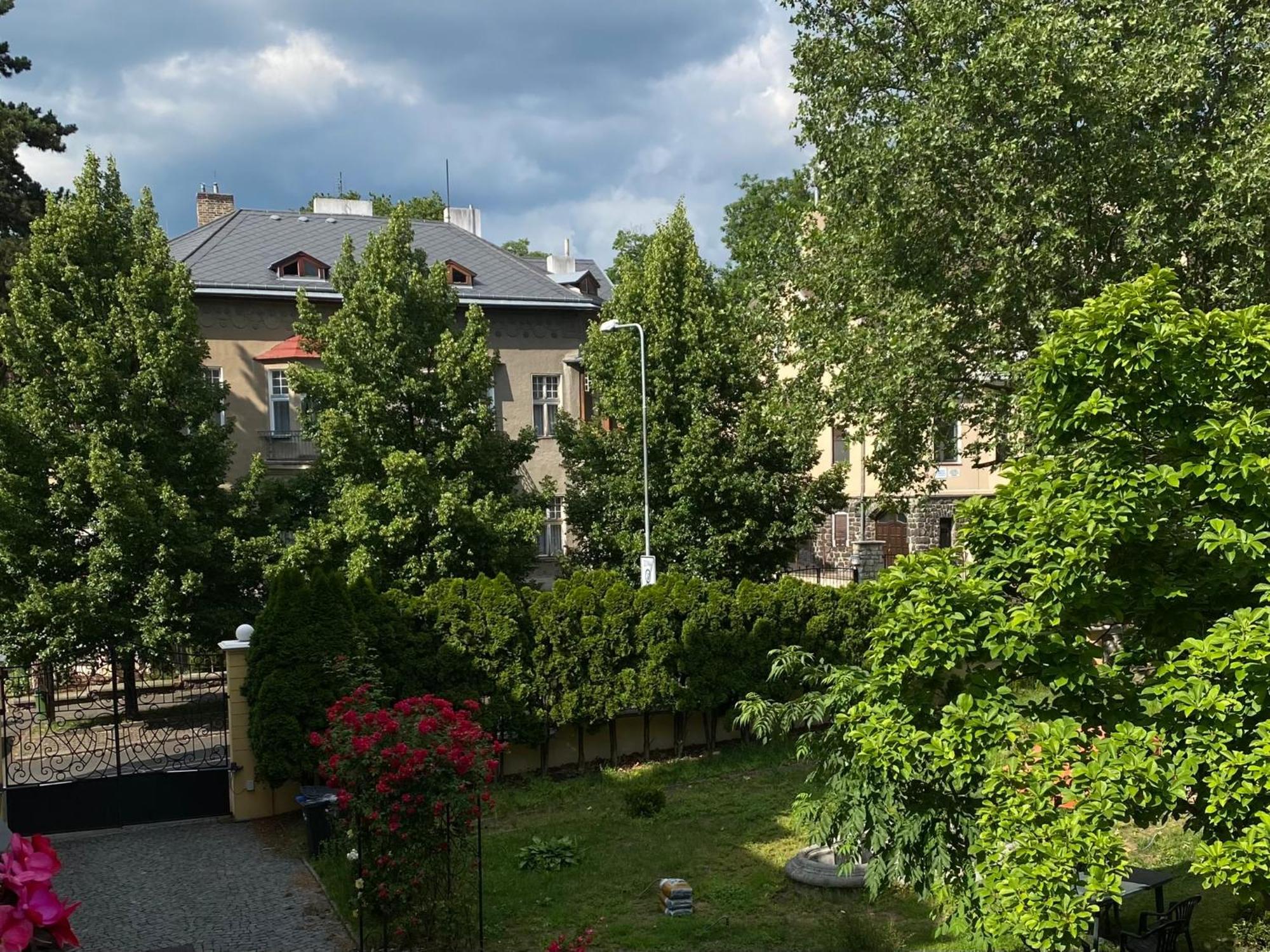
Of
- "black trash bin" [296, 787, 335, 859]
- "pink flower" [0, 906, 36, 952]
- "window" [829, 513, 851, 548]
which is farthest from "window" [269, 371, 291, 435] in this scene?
"pink flower" [0, 906, 36, 952]

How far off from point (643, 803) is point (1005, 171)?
446 inches

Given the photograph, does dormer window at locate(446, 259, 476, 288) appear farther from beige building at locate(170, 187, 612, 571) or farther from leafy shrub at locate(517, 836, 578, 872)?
leafy shrub at locate(517, 836, 578, 872)

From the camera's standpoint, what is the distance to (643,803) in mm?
14469

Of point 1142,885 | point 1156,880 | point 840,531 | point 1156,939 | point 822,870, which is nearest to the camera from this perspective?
point 1156,939

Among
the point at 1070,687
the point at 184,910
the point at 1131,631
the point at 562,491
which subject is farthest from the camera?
the point at 562,491

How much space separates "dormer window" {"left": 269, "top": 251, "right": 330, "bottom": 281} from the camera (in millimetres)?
30438

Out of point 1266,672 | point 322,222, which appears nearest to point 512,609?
point 1266,672

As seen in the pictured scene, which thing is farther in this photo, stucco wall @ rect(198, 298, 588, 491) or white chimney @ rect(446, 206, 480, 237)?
white chimney @ rect(446, 206, 480, 237)

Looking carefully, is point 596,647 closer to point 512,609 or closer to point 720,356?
point 512,609

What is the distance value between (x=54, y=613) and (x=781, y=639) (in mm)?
12988

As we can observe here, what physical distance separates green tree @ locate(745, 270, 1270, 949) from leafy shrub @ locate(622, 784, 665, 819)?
694 cm

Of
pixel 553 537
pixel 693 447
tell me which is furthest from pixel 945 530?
pixel 693 447

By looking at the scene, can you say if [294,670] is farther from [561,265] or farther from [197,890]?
[561,265]

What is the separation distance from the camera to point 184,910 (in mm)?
10992
